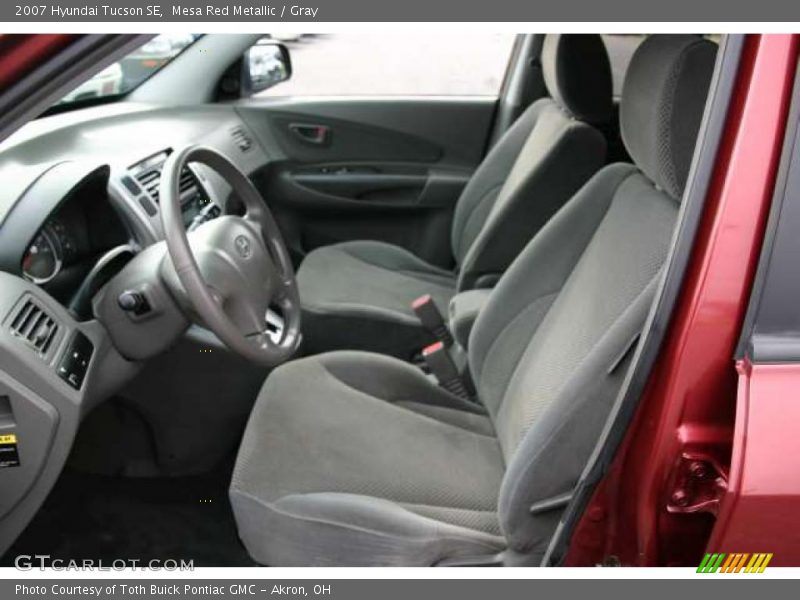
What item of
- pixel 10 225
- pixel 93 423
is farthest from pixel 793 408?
pixel 93 423

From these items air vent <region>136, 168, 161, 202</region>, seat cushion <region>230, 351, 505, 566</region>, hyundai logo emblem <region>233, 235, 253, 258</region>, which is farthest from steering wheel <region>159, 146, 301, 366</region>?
air vent <region>136, 168, 161, 202</region>

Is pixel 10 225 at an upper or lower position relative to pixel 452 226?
upper

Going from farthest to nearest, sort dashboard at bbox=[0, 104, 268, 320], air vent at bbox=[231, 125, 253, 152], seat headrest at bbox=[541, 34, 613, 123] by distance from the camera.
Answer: air vent at bbox=[231, 125, 253, 152], seat headrest at bbox=[541, 34, 613, 123], dashboard at bbox=[0, 104, 268, 320]

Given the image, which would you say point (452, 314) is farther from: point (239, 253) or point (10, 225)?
point (10, 225)

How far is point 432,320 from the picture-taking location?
7.42 feet

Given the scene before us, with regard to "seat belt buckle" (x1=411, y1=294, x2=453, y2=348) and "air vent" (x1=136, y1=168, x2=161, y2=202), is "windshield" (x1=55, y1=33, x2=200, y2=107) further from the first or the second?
"seat belt buckle" (x1=411, y1=294, x2=453, y2=348)

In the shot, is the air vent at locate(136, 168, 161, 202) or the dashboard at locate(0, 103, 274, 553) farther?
the air vent at locate(136, 168, 161, 202)

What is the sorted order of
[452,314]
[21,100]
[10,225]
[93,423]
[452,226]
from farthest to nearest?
[452,226], [452,314], [93,423], [10,225], [21,100]

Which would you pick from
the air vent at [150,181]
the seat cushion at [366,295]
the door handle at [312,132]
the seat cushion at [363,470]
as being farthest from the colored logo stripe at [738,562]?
the door handle at [312,132]

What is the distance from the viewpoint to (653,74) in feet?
4.20

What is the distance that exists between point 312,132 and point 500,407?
1.62 metres

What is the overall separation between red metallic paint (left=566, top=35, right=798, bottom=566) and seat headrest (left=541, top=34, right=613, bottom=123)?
1007 millimetres

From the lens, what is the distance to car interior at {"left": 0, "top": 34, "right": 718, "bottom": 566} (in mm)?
1336

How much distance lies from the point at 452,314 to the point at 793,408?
129cm
